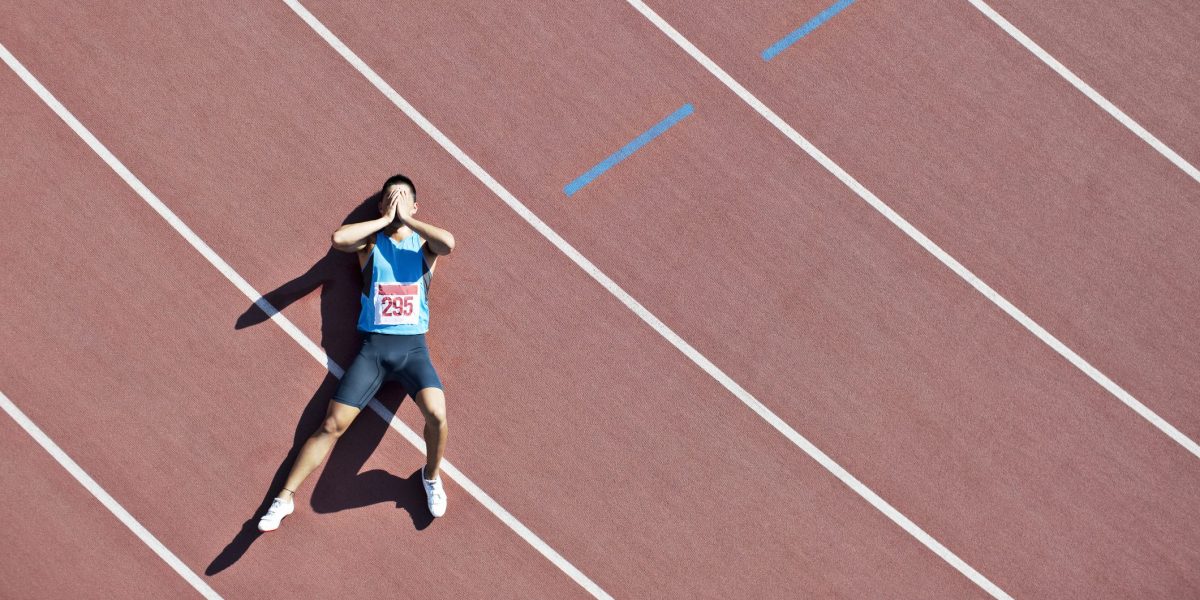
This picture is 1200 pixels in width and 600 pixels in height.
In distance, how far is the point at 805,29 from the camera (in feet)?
19.4

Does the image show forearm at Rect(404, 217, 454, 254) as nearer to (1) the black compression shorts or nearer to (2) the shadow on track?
(2) the shadow on track

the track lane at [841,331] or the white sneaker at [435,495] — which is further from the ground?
the track lane at [841,331]

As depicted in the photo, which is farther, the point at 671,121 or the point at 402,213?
the point at 671,121

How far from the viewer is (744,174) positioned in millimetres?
5867

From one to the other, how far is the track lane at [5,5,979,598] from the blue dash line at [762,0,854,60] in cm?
233

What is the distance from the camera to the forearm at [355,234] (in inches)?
208

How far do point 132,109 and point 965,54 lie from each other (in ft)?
21.4

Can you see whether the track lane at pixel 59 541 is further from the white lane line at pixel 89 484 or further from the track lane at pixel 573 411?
the track lane at pixel 573 411

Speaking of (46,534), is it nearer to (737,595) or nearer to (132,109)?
(132,109)

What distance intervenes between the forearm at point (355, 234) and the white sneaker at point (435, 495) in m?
1.81

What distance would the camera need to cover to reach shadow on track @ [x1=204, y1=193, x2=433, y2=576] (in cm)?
577

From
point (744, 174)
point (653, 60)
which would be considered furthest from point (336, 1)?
point (744, 174)

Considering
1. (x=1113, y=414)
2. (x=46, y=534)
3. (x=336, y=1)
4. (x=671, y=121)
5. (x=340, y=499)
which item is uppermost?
(x=336, y=1)

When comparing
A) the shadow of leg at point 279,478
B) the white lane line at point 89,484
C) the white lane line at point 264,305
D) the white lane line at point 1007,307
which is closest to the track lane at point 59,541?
the white lane line at point 89,484
